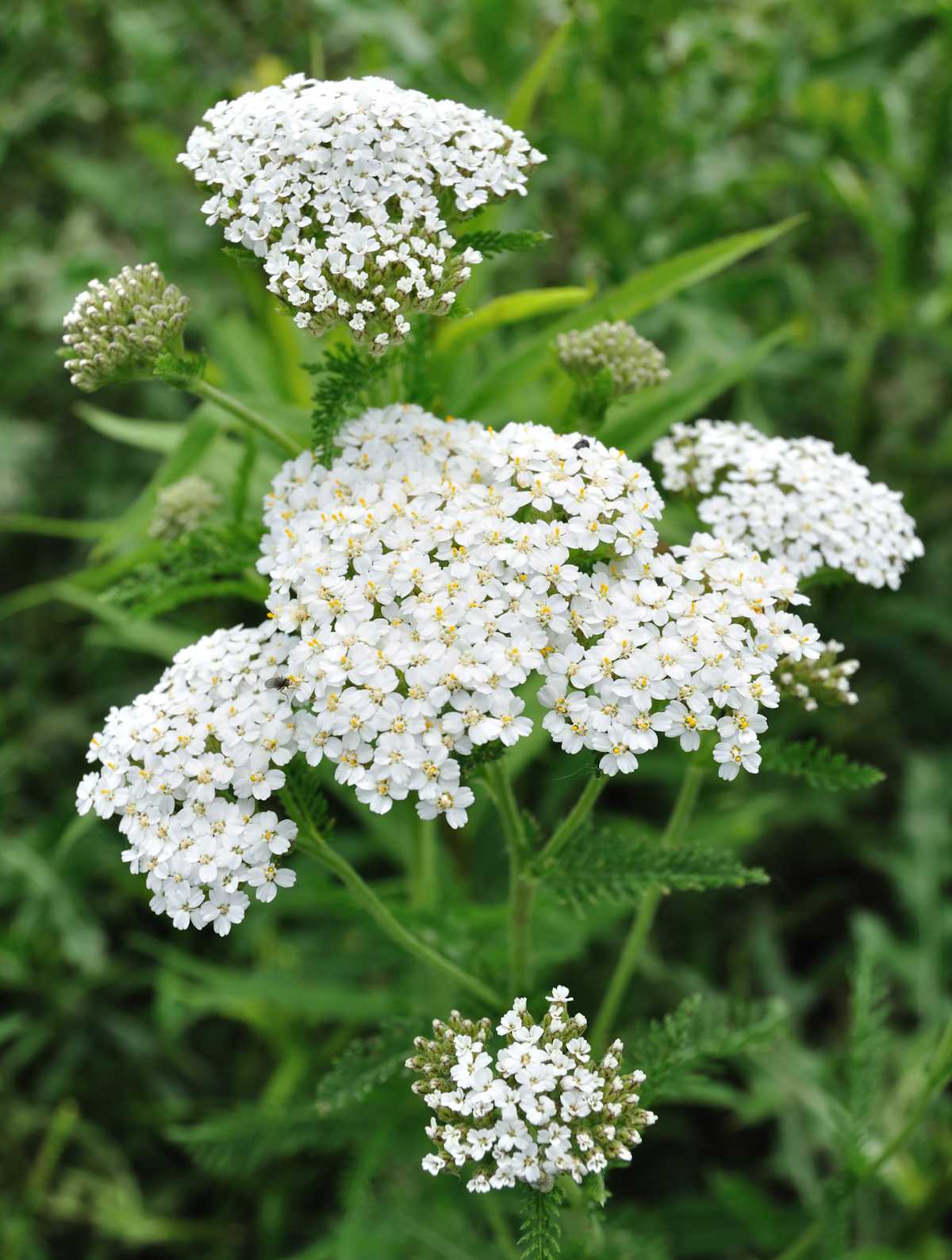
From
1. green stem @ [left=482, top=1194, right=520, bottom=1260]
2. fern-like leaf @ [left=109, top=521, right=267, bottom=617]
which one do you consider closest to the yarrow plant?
fern-like leaf @ [left=109, top=521, right=267, bottom=617]

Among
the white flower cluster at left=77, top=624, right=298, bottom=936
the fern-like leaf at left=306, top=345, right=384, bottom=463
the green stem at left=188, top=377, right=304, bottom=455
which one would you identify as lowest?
the white flower cluster at left=77, top=624, right=298, bottom=936

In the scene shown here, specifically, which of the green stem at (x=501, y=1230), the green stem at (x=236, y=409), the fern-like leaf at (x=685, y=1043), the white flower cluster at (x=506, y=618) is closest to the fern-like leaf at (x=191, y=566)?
the green stem at (x=236, y=409)

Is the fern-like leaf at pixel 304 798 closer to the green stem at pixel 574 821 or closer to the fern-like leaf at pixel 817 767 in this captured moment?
the green stem at pixel 574 821

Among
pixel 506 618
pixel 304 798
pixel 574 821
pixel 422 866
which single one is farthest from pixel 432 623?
pixel 422 866

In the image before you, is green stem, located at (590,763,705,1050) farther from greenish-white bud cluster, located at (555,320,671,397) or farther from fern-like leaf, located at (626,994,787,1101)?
greenish-white bud cluster, located at (555,320,671,397)

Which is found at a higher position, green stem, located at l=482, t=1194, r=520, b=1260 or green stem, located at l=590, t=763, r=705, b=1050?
green stem, located at l=590, t=763, r=705, b=1050

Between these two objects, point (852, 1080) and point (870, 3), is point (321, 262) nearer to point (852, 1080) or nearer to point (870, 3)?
point (852, 1080)

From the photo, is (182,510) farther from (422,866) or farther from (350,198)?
(422,866)
